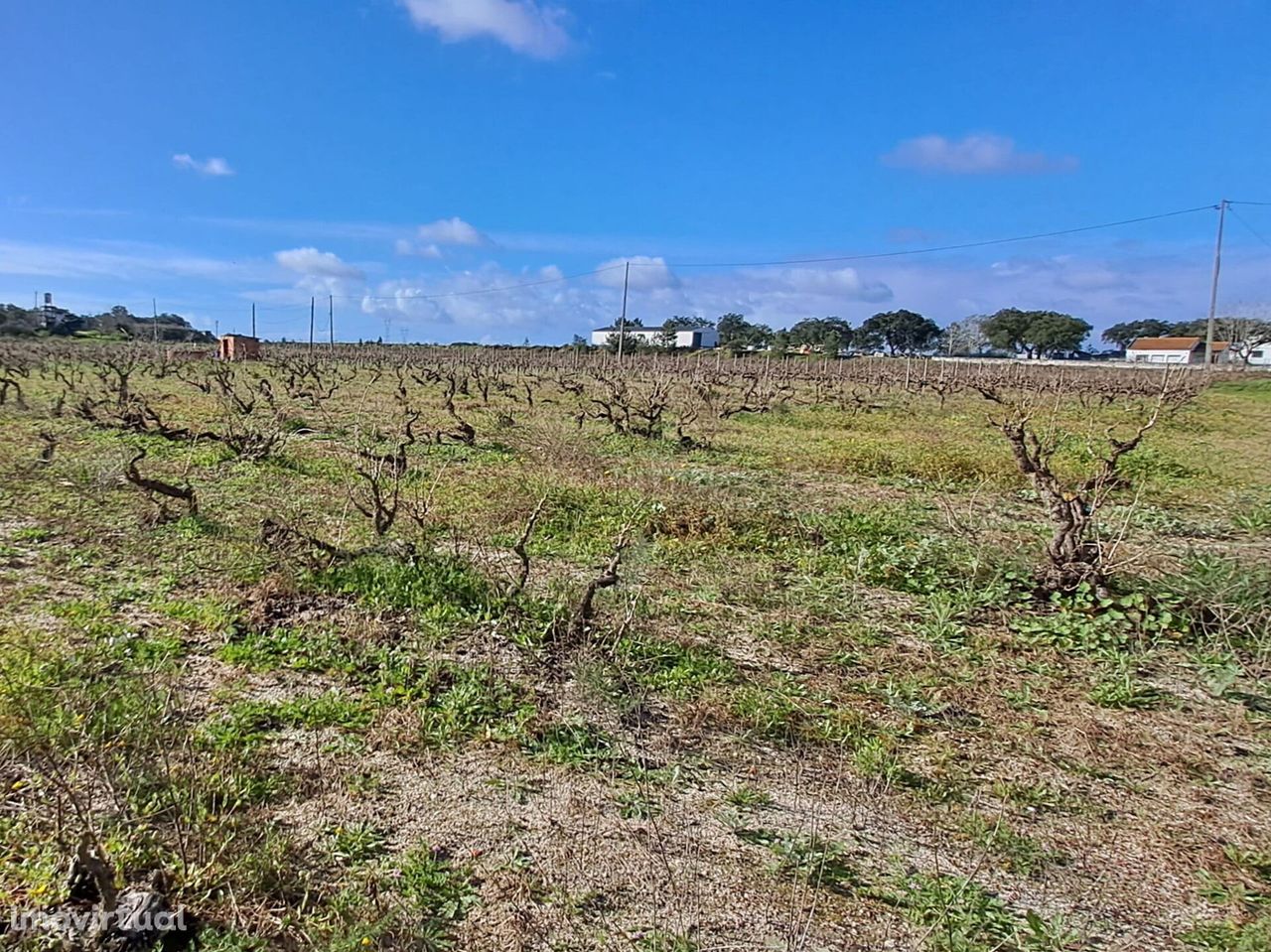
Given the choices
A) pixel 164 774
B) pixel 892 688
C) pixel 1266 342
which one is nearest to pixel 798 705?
pixel 892 688

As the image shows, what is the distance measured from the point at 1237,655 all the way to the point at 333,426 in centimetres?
1030

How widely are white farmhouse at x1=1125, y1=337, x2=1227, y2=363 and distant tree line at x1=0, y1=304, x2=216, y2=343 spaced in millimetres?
68642

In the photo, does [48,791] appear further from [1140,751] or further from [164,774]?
[1140,751]

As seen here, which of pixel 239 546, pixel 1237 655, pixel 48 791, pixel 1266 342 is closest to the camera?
pixel 48 791

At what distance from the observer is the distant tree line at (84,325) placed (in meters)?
→ 42.7

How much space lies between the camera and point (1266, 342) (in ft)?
155

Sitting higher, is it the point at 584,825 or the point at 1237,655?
the point at 1237,655

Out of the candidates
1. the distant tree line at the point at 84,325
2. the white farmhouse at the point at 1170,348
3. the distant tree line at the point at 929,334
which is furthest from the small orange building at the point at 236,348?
the white farmhouse at the point at 1170,348

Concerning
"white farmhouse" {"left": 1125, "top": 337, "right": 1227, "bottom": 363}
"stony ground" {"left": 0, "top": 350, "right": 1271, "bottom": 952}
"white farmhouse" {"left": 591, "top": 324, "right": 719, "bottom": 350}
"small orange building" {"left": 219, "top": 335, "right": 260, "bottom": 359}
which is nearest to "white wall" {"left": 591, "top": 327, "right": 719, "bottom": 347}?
"white farmhouse" {"left": 591, "top": 324, "right": 719, "bottom": 350}

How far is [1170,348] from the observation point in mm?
57188

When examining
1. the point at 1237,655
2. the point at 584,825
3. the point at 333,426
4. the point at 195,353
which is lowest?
the point at 584,825

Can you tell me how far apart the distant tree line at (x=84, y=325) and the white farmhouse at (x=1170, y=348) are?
68.6 m

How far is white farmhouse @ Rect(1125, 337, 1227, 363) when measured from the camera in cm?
4969

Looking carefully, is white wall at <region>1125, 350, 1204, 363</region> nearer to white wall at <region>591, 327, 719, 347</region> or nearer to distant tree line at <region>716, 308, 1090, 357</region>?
distant tree line at <region>716, 308, 1090, 357</region>
